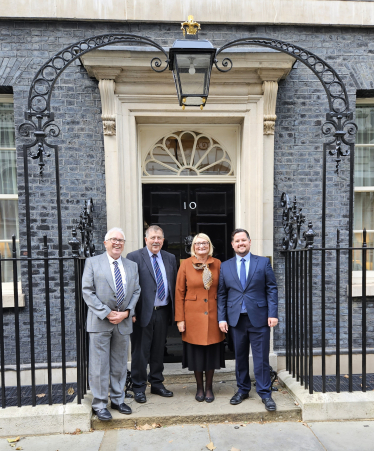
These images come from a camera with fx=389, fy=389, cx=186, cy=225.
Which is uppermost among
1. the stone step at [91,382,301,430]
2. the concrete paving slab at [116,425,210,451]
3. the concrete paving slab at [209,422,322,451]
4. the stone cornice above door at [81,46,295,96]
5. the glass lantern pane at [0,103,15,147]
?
the stone cornice above door at [81,46,295,96]

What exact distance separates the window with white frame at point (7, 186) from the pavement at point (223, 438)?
7.84 ft

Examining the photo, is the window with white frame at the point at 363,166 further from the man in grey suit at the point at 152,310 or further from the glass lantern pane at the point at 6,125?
the glass lantern pane at the point at 6,125

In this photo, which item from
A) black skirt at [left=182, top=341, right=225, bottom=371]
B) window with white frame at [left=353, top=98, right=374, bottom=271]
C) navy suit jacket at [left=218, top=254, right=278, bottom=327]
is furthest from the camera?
window with white frame at [left=353, top=98, right=374, bottom=271]

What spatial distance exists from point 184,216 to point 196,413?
2.50m

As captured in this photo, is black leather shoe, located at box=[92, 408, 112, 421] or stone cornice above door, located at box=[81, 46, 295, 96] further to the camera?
stone cornice above door, located at box=[81, 46, 295, 96]

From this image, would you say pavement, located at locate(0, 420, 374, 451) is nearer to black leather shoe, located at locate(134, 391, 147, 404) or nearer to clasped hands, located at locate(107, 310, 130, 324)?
black leather shoe, located at locate(134, 391, 147, 404)

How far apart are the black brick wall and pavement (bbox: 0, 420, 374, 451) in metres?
1.53

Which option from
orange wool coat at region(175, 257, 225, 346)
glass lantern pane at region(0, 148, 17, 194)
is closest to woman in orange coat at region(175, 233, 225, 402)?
orange wool coat at region(175, 257, 225, 346)

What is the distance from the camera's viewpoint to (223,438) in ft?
11.5

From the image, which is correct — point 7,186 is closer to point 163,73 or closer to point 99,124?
point 99,124

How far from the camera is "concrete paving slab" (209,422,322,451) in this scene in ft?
11.1

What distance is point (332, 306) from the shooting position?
5.20 metres

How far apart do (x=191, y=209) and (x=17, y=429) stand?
319 cm

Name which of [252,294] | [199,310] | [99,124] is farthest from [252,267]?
[99,124]
